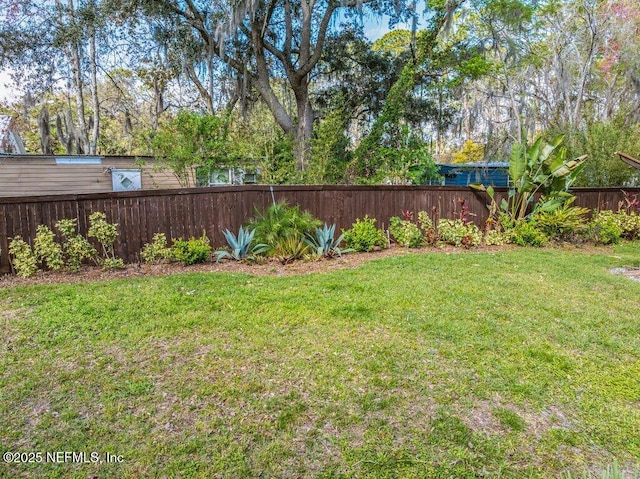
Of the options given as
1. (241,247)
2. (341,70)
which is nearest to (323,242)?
(241,247)

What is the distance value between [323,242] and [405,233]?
1911 mm

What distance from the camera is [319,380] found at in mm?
2633

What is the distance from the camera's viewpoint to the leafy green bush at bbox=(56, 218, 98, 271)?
5.20 metres

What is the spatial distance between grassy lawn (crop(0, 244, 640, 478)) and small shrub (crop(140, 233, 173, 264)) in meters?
1.20

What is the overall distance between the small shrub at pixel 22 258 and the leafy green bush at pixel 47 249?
11cm

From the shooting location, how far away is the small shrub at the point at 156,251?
5797mm

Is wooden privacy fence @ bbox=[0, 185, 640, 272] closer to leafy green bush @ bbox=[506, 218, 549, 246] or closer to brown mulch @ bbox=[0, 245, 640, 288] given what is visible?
brown mulch @ bbox=[0, 245, 640, 288]

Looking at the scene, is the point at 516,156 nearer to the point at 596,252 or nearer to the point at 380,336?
the point at 596,252

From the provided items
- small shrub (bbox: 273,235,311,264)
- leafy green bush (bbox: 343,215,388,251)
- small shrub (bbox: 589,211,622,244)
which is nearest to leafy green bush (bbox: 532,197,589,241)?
small shrub (bbox: 589,211,622,244)

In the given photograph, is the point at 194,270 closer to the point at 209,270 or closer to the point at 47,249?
the point at 209,270

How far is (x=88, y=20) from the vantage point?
38.2ft

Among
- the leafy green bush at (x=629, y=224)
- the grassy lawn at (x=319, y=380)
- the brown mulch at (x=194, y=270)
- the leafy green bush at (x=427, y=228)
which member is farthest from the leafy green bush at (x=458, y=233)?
the leafy green bush at (x=629, y=224)

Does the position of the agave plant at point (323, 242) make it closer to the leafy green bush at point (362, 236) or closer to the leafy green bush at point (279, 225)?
the leafy green bush at point (279, 225)

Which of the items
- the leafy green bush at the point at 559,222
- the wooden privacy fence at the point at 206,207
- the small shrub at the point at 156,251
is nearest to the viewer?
the wooden privacy fence at the point at 206,207
